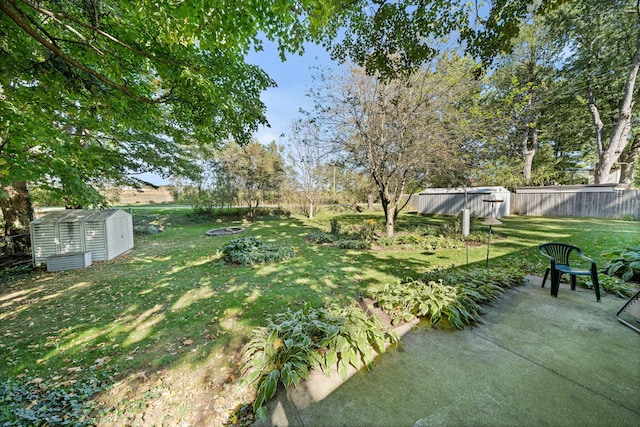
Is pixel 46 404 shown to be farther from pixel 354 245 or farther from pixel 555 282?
pixel 354 245

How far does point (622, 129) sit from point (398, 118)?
1324 cm

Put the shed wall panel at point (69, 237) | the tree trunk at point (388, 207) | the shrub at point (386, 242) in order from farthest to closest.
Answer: the tree trunk at point (388, 207)
the shrub at point (386, 242)
the shed wall panel at point (69, 237)

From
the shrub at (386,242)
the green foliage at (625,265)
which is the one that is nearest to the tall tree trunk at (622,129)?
the green foliage at (625,265)

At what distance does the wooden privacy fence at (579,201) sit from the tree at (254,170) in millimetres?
17101

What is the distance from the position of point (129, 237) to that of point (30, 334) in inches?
268

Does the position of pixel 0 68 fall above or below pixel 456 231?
above

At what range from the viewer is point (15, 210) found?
23.0ft

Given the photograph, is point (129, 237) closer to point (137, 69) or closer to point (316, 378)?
point (137, 69)

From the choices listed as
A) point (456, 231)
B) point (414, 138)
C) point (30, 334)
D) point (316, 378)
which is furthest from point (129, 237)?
point (456, 231)

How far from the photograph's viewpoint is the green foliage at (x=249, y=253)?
6.71 m

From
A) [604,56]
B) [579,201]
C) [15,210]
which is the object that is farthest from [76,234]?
[604,56]

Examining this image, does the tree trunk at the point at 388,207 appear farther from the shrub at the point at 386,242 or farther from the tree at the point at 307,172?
the tree at the point at 307,172

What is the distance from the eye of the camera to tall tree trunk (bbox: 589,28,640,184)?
409 inches

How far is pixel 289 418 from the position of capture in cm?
163
